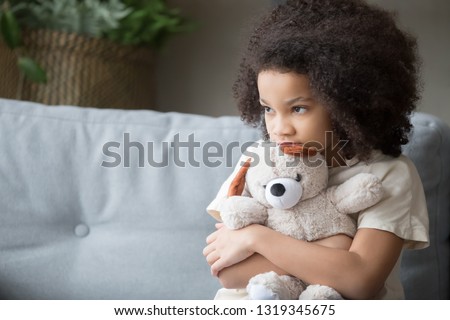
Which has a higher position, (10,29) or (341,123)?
(10,29)

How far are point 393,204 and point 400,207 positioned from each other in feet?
0.04

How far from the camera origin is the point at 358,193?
35.9 inches

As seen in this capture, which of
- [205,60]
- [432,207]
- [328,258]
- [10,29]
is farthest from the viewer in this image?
[205,60]

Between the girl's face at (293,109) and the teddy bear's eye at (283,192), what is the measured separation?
2.4 inches

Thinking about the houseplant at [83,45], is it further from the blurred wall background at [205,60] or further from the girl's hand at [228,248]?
the girl's hand at [228,248]

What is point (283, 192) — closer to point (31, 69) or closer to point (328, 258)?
point (328, 258)

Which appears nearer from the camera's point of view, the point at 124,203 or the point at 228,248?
the point at 228,248

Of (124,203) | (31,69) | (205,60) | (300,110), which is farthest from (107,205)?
(205,60)

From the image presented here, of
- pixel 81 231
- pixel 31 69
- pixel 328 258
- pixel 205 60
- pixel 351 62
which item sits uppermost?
pixel 205 60

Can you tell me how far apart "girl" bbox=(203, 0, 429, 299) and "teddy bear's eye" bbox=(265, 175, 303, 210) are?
0.05 metres

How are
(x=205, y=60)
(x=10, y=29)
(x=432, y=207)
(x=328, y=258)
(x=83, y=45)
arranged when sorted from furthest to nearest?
(x=205, y=60) → (x=83, y=45) → (x=10, y=29) → (x=432, y=207) → (x=328, y=258)

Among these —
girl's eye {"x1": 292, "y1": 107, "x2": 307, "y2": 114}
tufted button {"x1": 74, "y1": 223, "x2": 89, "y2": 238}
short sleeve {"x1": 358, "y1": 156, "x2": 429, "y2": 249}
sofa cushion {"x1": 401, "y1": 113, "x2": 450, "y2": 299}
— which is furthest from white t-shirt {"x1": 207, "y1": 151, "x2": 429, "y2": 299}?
tufted button {"x1": 74, "y1": 223, "x2": 89, "y2": 238}

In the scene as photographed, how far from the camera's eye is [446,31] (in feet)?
5.99

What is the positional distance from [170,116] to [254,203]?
453 mm
